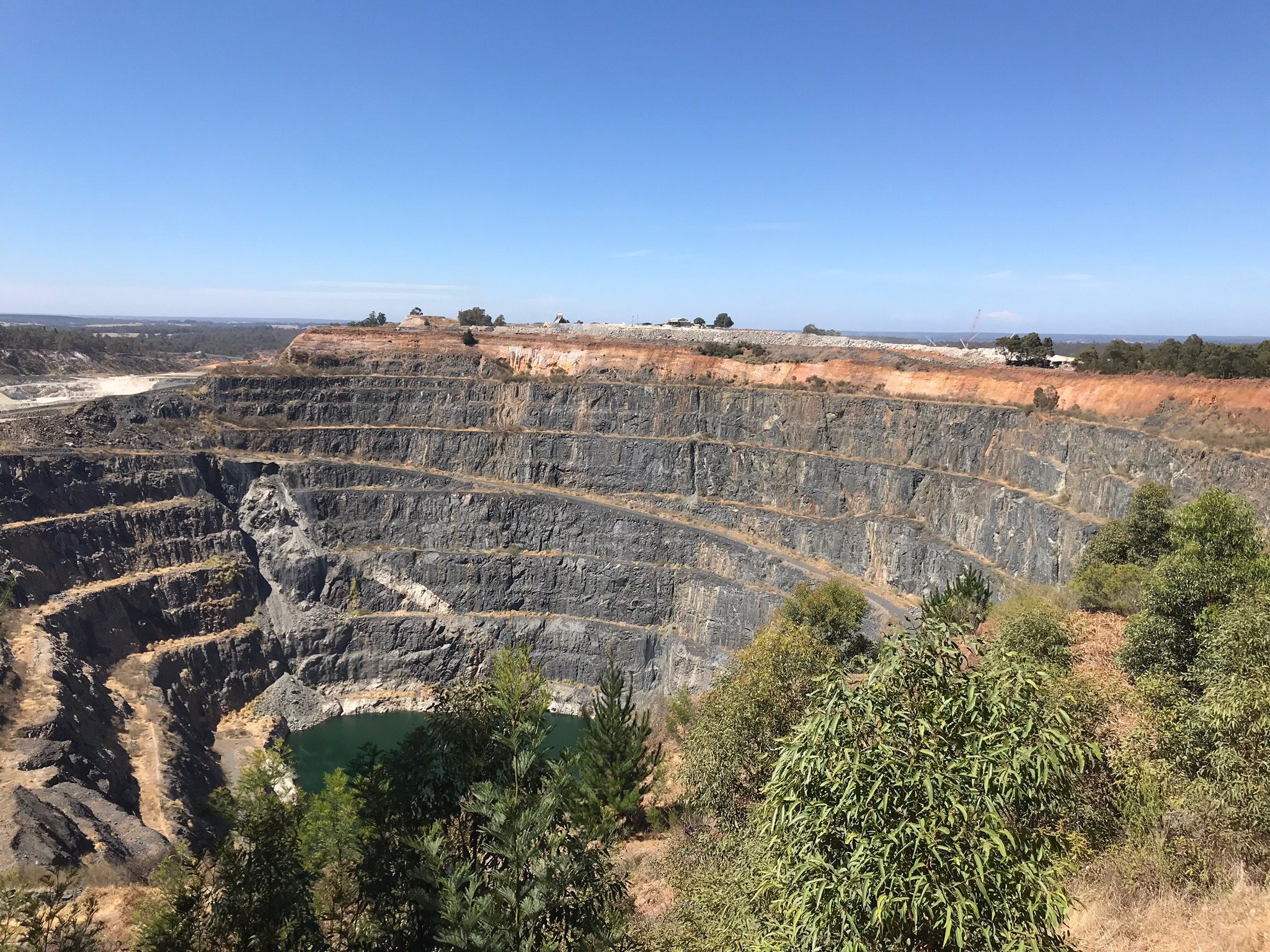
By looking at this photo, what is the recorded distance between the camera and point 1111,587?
29094 mm

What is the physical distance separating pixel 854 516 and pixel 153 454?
5241 centimetres

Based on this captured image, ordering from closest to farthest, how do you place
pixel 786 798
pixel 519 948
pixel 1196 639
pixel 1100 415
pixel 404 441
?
pixel 786 798
pixel 519 948
pixel 1196 639
pixel 1100 415
pixel 404 441

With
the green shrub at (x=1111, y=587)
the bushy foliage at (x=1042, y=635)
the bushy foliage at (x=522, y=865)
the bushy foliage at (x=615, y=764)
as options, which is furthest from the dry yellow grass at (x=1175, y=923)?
the bushy foliage at (x=615, y=764)

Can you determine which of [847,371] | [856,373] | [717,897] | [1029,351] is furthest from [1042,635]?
[1029,351]

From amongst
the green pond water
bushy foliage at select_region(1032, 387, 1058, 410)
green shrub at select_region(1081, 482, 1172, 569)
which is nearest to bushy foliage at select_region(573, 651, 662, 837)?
the green pond water

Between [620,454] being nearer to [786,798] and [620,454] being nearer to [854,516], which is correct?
[854,516]

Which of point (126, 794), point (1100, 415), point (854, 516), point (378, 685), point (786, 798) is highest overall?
point (1100, 415)

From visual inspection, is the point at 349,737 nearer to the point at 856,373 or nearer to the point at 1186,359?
the point at 856,373

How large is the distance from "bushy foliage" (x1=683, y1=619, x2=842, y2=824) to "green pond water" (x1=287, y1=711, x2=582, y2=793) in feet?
73.8

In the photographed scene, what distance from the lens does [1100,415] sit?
44500 millimetres

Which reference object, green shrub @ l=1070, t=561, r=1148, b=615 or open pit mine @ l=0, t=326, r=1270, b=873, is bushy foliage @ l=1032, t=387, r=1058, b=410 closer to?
open pit mine @ l=0, t=326, r=1270, b=873

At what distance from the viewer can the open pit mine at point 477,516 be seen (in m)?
41.9

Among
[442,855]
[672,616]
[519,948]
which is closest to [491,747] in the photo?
[442,855]

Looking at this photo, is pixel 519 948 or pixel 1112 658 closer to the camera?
pixel 519 948
